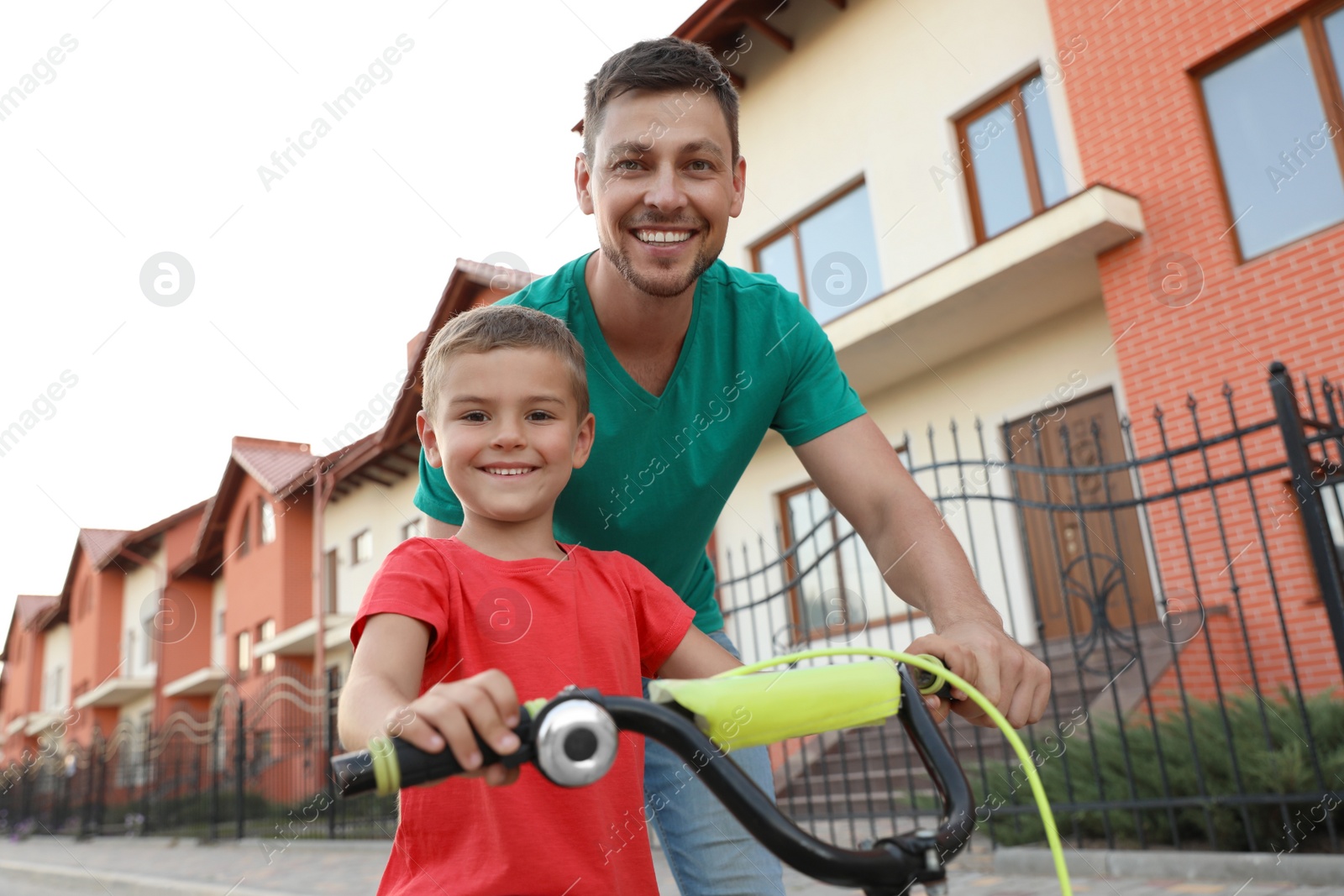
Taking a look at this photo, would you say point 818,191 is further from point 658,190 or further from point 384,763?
point 384,763

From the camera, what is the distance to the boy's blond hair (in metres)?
1.71

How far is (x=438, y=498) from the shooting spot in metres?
2.01

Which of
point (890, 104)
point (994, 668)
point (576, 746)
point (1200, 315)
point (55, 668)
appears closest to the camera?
point (576, 746)

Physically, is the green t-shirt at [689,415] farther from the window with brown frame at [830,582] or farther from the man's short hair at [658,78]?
the window with brown frame at [830,582]

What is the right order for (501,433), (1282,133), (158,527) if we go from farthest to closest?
(158,527)
(1282,133)
(501,433)

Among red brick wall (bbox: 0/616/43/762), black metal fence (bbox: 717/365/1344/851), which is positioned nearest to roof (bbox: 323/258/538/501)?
black metal fence (bbox: 717/365/1344/851)

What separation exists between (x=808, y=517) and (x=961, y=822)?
10.6 m

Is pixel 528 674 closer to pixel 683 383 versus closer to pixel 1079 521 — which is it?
pixel 683 383

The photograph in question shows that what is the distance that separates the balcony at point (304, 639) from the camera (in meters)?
21.0

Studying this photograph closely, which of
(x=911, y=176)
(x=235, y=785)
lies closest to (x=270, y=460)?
(x=235, y=785)

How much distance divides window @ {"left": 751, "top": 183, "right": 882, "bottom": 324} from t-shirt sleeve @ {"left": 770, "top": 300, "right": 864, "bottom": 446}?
8.22 meters

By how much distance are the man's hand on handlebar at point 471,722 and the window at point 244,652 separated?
26.8m

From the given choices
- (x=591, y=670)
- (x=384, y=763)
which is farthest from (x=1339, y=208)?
(x=384, y=763)

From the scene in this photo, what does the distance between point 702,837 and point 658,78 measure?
64.0 inches
